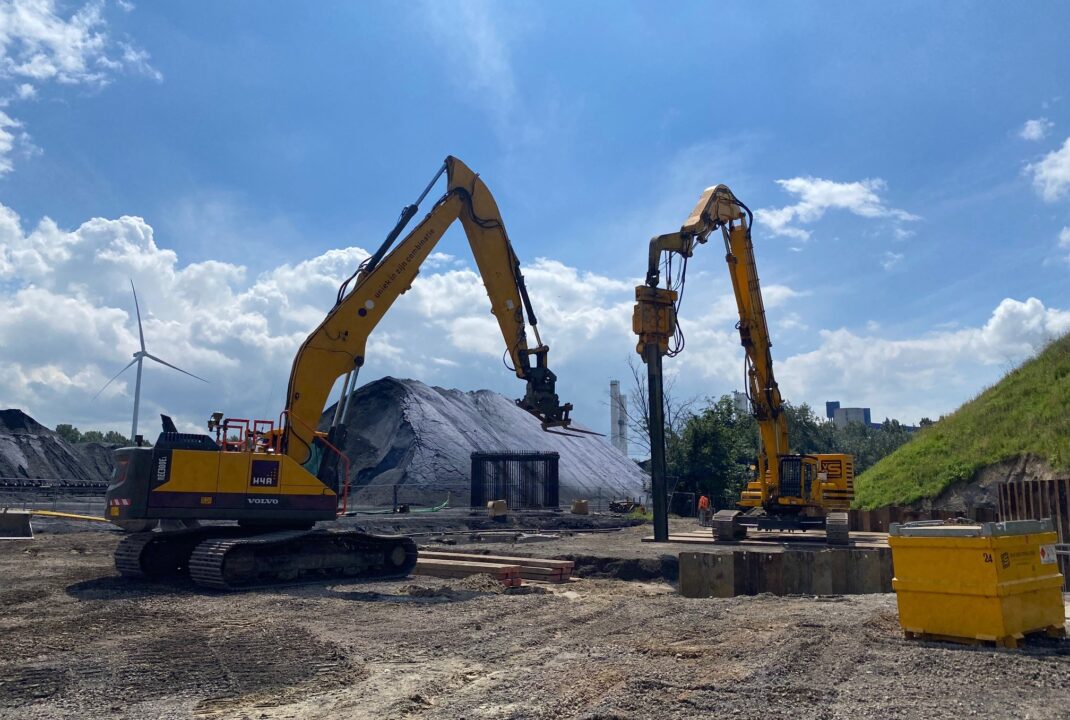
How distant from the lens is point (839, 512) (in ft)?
66.6

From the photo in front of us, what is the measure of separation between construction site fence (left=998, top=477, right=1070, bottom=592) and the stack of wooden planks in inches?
311

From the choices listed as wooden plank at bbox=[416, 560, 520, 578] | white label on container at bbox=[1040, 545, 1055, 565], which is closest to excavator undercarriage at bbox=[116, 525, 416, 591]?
wooden plank at bbox=[416, 560, 520, 578]

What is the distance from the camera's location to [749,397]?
22.1m

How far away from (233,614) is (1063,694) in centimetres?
827

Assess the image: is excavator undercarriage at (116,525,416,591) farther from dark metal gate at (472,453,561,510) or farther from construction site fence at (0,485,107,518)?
dark metal gate at (472,453,561,510)

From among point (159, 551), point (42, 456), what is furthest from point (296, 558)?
point (42, 456)

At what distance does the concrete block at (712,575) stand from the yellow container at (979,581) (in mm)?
5089

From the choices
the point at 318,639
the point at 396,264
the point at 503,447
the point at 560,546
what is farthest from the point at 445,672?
the point at 503,447

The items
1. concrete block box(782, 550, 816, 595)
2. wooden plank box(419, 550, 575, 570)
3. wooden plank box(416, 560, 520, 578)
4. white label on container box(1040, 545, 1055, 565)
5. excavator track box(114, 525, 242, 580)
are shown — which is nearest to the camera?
white label on container box(1040, 545, 1055, 565)

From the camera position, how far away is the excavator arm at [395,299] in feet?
45.3

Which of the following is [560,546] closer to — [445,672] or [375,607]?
[375,607]

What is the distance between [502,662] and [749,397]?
16.3 meters

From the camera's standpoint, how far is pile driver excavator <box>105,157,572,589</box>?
40.6 ft

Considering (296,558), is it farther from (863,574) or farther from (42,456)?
(42,456)
